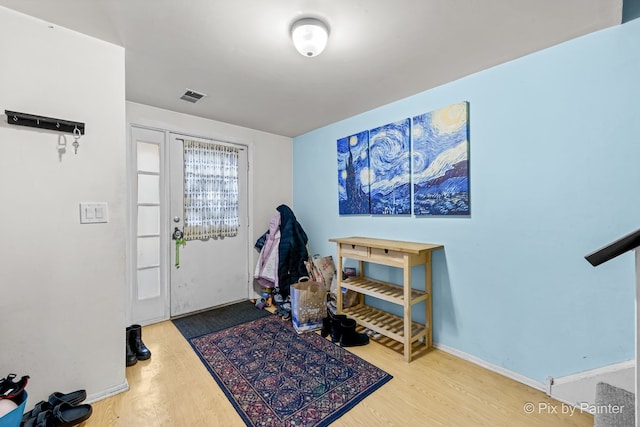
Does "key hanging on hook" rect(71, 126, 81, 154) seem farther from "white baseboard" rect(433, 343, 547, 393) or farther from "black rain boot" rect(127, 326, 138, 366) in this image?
"white baseboard" rect(433, 343, 547, 393)

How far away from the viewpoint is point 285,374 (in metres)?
1.95

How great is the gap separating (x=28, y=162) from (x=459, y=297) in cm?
295

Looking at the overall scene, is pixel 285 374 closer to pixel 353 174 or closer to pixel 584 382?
pixel 584 382

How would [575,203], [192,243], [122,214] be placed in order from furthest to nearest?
[192,243] < [122,214] < [575,203]

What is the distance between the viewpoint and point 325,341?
242cm

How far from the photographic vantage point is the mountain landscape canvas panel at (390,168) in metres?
2.48

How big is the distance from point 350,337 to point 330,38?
2.24 meters

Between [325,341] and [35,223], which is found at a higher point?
[35,223]

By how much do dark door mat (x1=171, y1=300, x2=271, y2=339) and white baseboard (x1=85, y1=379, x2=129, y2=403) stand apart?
741mm

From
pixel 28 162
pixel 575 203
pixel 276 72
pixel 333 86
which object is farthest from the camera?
pixel 333 86

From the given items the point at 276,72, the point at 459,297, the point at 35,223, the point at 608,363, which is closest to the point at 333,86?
the point at 276,72

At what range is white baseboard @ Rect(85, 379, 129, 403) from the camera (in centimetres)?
169

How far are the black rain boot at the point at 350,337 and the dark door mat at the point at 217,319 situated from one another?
1040mm

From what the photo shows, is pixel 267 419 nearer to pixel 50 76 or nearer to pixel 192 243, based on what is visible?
pixel 192 243
